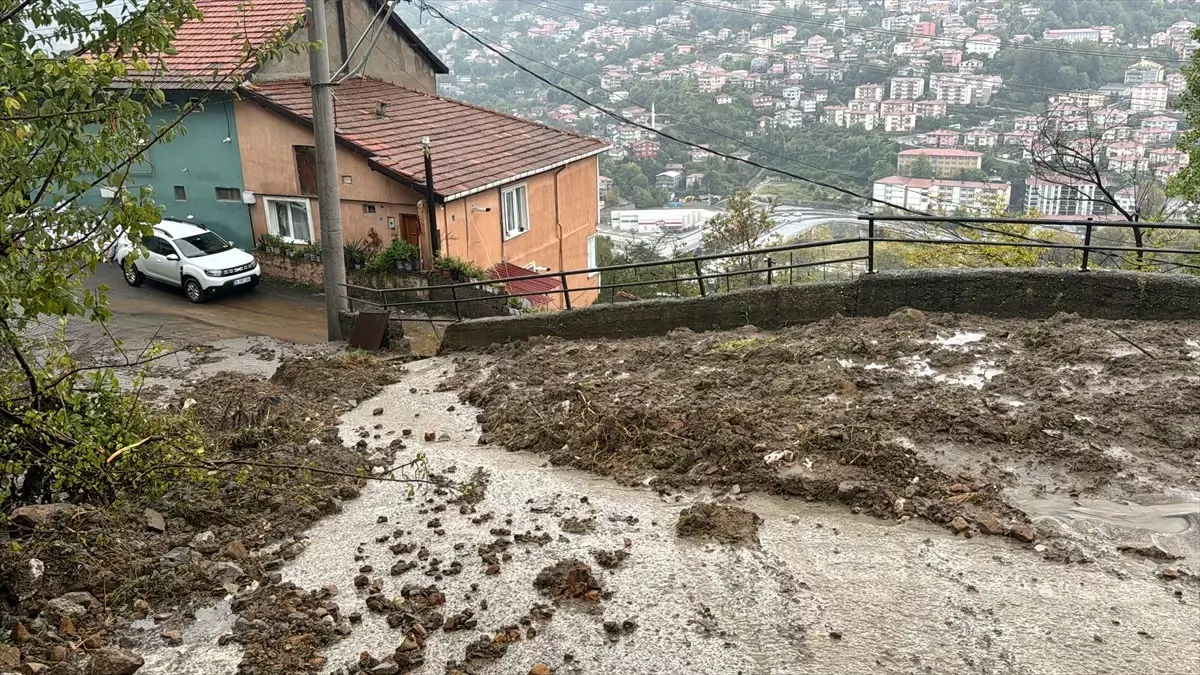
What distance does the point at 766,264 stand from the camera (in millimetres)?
24328

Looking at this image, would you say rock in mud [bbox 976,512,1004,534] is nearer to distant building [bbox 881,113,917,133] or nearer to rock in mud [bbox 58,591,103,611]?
rock in mud [bbox 58,591,103,611]

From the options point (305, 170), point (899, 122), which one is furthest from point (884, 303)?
point (899, 122)

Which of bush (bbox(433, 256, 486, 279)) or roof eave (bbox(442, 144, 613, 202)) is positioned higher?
roof eave (bbox(442, 144, 613, 202))

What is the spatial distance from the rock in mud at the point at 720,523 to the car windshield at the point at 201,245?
59.1ft

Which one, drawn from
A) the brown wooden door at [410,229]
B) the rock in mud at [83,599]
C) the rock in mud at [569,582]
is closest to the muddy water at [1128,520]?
the rock in mud at [569,582]

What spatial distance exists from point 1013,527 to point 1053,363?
9.97ft

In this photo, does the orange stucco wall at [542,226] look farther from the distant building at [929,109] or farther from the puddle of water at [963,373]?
the distant building at [929,109]

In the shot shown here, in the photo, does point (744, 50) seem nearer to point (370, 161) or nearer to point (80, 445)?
point (370, 161)

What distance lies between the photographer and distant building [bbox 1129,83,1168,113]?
3089 cm

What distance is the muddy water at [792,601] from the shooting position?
15.7ft

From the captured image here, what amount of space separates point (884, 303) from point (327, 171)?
30.5 ft

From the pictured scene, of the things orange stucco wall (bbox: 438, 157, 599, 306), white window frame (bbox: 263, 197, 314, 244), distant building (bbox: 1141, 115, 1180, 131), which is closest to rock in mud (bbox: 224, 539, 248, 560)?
orange stucco wall (bbox: 438, 157, 599, 306)

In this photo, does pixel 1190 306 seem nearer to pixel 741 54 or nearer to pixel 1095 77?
pixel 1095 77

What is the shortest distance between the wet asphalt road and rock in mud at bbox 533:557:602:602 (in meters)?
13.0
